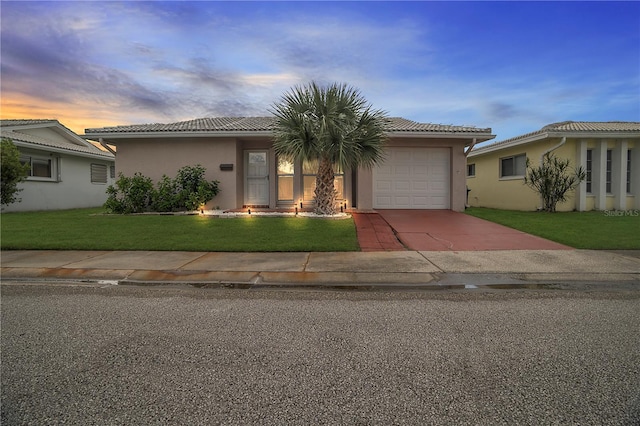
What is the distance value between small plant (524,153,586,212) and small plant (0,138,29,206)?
68.5ft

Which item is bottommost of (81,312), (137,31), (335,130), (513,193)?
(81,312)

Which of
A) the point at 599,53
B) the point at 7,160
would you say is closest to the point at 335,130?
the point at 599,53

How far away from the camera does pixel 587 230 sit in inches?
354

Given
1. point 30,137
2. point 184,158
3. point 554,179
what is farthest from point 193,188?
point 554,179

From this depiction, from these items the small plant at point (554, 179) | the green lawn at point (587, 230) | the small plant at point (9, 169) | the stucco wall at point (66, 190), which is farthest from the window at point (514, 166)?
the stucco wall at point (66, 190)

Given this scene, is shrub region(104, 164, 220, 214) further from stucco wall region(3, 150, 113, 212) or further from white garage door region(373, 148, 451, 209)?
white garage door region(373, 148, 451, 209)

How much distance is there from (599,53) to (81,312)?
61.0 feet

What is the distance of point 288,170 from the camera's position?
1391cm

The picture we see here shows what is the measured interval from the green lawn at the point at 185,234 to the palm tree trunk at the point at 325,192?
76 centimetres

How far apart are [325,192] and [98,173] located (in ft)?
53.7

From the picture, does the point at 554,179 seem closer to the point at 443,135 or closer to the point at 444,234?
the point at 443,135

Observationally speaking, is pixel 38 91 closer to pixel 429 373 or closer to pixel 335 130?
pixel 335 130

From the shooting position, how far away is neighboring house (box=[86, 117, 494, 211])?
13.0 meters

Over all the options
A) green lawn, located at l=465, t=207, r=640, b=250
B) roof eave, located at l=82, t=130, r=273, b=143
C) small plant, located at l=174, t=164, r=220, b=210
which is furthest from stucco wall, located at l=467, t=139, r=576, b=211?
small plant, located at l=174, t=164, r=220, b=210
